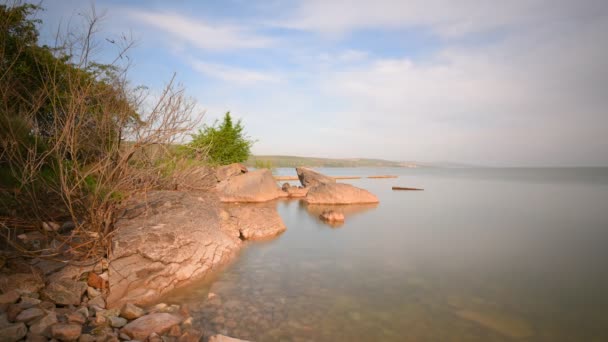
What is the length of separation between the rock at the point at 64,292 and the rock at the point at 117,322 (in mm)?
681

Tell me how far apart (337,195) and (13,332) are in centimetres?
1243

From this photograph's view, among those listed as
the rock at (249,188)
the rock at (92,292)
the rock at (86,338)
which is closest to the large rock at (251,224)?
the rock at (92,292)

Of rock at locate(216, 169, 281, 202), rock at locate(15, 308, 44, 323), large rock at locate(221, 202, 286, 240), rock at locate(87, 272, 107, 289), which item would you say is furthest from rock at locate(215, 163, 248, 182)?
rock at locate(15, 308, 44, 323)

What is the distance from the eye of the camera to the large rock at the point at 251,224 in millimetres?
7363

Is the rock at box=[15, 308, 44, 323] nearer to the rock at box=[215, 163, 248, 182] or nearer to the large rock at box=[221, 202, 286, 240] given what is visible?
the large rock at box=[221, 202, 286, 240]

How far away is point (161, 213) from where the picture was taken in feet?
17.0

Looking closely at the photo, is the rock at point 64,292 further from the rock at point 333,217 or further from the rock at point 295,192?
the rock at point 295,192

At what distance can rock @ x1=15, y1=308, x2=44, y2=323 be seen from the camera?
2803 mm

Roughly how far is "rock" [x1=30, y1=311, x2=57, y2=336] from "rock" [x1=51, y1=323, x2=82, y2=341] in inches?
3.5

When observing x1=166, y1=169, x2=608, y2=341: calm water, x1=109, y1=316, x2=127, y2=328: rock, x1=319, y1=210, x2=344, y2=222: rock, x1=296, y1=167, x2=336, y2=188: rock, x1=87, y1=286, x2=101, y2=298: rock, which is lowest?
x1=166, y1=169, x2=608, y2=341: calm water

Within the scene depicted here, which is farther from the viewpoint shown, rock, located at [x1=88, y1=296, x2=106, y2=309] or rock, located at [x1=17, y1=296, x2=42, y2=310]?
rock, located at [x1=88, y1=296, x2=106, y2=309]

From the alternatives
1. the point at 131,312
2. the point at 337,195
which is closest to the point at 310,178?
the point at 337,195

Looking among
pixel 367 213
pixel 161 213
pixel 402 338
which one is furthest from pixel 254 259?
pixel 367 213

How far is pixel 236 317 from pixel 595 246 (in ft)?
31.0
